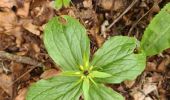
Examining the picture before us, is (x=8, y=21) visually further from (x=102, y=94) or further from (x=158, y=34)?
(x=158, y=34)

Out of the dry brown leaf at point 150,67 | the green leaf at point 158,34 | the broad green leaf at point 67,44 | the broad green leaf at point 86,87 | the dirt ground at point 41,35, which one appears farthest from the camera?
the dry brown leaf at point 150,67

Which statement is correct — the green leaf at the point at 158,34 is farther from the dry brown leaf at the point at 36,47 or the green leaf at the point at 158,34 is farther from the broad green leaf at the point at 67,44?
the dry brown leaf at the point at 36,47

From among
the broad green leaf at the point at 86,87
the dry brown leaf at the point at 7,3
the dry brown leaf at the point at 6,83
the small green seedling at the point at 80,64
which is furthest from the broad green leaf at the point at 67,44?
the dry brown leaf at the point at 7,3

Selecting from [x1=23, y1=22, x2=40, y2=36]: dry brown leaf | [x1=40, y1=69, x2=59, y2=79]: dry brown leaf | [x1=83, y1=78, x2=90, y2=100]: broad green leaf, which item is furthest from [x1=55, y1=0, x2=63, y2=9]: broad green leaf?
[x1=83, y1=78, x2=90, y2=100]: broad green leaf

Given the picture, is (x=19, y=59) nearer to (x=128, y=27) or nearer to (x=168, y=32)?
(x=128, y=27)

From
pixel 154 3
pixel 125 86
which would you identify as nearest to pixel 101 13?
pixel 154 3
